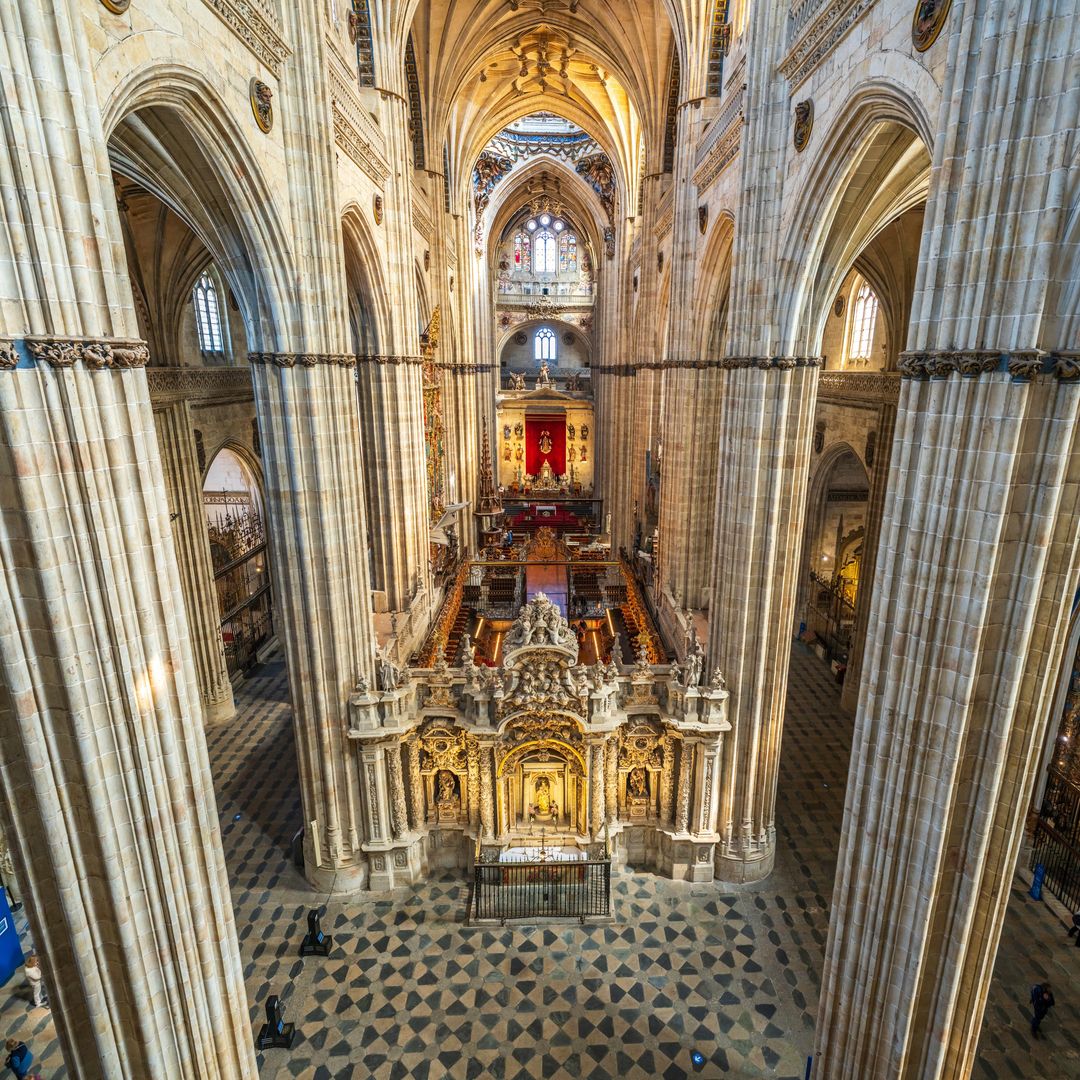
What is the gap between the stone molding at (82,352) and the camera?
4.47 metres

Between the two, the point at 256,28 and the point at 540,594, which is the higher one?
the point at 256,28

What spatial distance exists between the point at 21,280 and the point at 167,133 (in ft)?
15.4

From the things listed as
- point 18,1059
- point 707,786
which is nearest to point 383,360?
point 707,786

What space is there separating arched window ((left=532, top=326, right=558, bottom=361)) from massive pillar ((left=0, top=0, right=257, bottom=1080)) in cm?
4546

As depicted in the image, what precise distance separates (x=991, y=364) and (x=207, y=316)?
19.9m

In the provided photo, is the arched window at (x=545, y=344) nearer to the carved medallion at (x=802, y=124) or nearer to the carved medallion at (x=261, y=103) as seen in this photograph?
the carved medallion at (x=802, y=124)

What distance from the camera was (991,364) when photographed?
504 centimetres

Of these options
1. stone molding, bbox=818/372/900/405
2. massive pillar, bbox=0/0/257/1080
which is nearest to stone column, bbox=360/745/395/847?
massive pillar, bbox=0/0/257/1080

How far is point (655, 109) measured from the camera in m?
20.3

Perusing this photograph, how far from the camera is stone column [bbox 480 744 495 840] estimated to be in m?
12.2

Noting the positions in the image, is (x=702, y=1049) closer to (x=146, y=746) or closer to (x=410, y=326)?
(x=146, y=746)

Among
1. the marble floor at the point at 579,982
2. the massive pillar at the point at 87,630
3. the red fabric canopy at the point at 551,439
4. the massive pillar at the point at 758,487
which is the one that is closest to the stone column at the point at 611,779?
the marble floor at the point at 579,982

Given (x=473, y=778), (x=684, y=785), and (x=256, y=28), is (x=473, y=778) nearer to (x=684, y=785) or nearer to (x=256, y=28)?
(x=684, y=785)

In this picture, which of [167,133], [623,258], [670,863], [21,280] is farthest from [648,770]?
[623,258]
